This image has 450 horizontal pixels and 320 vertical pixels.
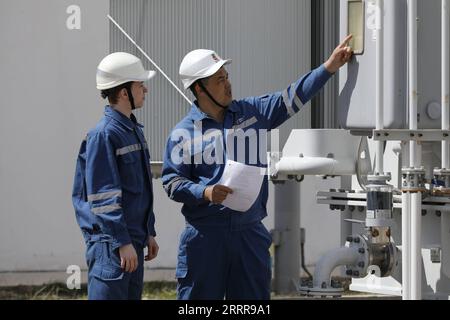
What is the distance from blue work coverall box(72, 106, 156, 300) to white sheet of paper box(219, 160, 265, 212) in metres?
0.40

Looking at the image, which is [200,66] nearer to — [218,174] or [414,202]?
[218,174]

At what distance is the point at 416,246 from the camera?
6379 millimetres

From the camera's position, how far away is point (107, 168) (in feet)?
19.3

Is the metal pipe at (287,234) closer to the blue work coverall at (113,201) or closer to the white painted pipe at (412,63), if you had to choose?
the white painted pipe at (412,63)

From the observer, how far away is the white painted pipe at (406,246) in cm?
643

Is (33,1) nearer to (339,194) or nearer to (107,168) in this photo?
(339,194)

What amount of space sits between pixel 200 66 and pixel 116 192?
0.84 m

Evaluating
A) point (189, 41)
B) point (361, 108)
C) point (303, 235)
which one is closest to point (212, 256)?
point (361, 108)

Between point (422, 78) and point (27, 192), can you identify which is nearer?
point (422, 78)

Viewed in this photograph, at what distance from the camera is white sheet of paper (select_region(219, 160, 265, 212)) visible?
236 inches

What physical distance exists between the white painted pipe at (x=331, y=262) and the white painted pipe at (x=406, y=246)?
50 centimetres

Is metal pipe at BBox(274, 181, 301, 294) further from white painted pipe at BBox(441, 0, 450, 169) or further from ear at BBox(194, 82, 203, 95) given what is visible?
ear at BBox(194, 82, 203, 95)

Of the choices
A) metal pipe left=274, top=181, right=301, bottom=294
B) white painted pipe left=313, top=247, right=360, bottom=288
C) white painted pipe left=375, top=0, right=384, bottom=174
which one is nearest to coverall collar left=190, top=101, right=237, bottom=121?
white painted pipe left=375, top=0, right=384, bottom=174
